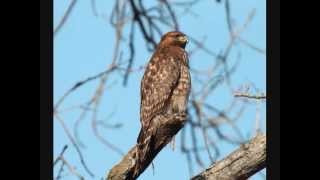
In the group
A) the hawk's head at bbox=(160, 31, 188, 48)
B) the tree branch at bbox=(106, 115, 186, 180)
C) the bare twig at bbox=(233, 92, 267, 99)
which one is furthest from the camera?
the hawk's head at bbox=(160, 31, 188, 48)

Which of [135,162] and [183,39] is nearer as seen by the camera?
[135,162]

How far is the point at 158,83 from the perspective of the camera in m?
3.40

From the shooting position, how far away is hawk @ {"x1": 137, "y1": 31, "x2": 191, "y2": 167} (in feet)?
10.6

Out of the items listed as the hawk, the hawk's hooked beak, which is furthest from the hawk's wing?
the hawk's hooked beak

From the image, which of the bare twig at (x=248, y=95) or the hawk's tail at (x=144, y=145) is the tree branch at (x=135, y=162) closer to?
the hawk's tail at (x=144, y=145)

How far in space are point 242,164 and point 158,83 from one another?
58 cm

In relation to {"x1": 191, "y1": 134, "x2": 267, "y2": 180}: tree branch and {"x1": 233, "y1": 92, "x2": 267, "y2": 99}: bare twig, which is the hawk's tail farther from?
{"x1": 233, "y1": 92, "x2": 267, "y2": 99}: bare twig

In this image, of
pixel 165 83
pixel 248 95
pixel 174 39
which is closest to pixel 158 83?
pixel 165 83

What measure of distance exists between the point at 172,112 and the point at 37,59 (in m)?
0.64

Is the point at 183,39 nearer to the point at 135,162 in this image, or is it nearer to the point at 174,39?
the point at 174,39

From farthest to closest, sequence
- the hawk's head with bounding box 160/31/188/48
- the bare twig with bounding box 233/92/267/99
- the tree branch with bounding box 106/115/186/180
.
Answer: the hawk's head with bounding box 160/31/188/48 → the tree branch with bounding box 106/115/186/180 → the bare twig with bounding box 233/92/267/99

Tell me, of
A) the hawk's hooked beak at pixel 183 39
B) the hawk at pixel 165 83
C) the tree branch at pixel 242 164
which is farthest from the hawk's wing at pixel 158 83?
the tree branch at pixel 242 164

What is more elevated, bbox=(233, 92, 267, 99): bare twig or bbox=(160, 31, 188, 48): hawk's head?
bbox=(160, 31, 188, 48): hawk's head

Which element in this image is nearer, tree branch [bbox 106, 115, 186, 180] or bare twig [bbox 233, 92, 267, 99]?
bare twig [bbox 233, 92, 267, 99]
